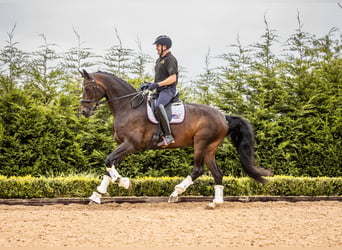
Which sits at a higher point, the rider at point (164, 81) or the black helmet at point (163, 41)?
the black helmet at point (163, 41)

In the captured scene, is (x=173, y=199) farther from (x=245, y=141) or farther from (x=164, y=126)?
(x=245, y=141)

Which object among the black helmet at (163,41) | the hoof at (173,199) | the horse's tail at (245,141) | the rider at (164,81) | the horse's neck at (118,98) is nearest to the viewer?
the rider at (164,81)

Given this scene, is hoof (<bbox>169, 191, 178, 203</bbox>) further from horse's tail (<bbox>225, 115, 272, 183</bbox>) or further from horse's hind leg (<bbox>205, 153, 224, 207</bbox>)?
horse's tail (<bbox>225, 115, 272, 183</bbox>)

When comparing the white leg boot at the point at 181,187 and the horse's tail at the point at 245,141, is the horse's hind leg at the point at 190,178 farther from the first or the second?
the horse's tail at the point at 245,141

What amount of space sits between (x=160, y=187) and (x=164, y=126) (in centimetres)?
190

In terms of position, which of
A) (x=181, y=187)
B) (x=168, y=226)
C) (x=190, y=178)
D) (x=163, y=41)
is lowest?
(x=168, y=226)

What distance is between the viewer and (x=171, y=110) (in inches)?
348

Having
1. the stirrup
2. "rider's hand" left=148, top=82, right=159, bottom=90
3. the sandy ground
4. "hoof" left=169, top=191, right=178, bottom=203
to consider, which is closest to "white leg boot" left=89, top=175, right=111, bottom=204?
the sandy ground

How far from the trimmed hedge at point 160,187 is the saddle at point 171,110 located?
5.92 feet

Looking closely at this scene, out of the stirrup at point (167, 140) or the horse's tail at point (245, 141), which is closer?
the stirrup at point (167, 140)

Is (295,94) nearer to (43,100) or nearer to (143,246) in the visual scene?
(43,100)

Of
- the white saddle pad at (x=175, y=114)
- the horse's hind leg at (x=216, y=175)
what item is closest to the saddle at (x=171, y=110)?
the white saddle pad at (x=175, y=114)

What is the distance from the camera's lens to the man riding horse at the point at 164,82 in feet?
28.4

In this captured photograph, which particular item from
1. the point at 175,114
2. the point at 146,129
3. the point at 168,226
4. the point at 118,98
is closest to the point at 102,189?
the point at 146,129
